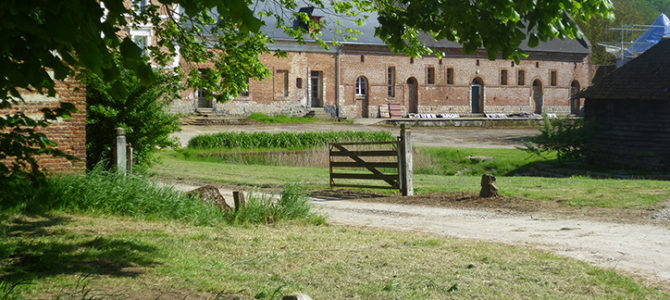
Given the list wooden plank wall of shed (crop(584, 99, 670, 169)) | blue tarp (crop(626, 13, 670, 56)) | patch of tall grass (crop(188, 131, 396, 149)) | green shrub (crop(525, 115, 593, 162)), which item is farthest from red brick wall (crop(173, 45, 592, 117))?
green shrub (crop(525, 115, 593, 162))

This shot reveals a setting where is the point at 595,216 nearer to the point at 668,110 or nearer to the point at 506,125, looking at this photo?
the point at 668,110

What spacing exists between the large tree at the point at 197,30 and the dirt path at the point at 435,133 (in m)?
20.2

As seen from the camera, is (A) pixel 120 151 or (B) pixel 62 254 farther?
(A) pixel 120 151

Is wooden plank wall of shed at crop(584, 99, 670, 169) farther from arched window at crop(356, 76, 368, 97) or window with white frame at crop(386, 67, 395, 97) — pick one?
window with white frame at crop(386, 67, 395, 97)

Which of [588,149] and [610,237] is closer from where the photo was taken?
[610,237]

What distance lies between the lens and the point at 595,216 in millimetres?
11789

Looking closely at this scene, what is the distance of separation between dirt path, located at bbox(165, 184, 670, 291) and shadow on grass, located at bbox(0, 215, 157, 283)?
15.0ft

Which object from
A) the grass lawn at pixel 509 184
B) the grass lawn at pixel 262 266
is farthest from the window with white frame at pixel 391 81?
the grass lawn at pixel 262 266

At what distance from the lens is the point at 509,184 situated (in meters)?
17.1

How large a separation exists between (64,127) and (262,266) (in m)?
6.89

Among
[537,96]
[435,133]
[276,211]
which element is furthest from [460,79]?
[276,211]

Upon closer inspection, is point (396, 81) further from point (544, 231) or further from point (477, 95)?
point (544, 231)

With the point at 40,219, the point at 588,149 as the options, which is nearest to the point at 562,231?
the point at 40,219

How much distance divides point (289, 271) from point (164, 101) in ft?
30.1
